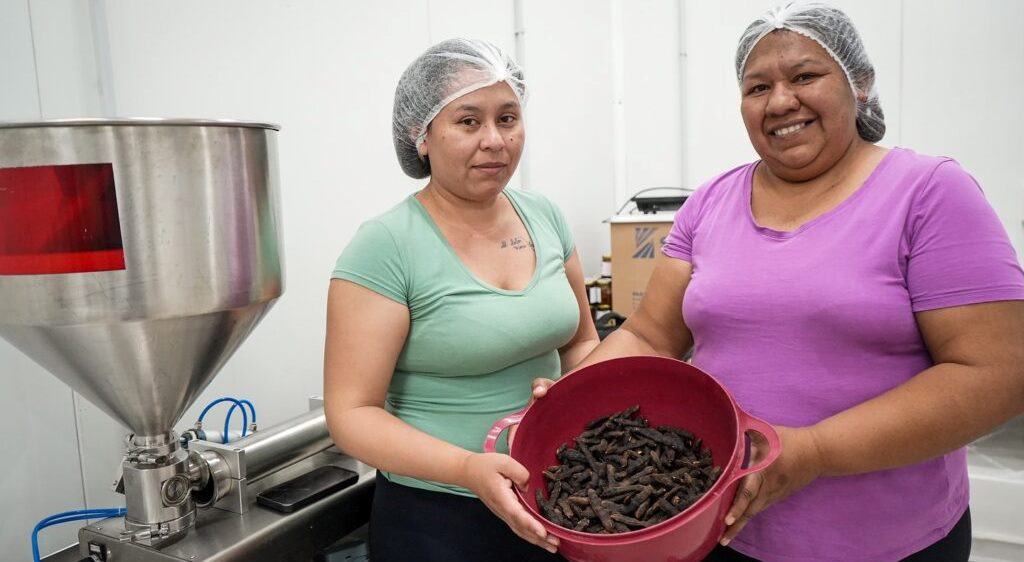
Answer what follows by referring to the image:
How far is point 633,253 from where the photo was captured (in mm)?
2762

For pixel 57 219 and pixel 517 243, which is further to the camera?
pixel 517 243

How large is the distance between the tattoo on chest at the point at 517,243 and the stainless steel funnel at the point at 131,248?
40 cm

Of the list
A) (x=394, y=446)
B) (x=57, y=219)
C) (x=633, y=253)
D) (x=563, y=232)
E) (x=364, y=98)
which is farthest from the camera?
(x=633, y=253)

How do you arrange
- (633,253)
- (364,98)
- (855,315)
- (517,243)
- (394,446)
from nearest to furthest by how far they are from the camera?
(855,315)
(394,446)
(517,243)
(364,98)
(633,253)

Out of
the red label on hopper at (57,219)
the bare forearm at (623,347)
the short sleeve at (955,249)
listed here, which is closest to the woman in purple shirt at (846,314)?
the short sleeve at (955,249)

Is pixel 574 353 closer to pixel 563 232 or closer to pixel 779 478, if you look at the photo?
pixel 563 232

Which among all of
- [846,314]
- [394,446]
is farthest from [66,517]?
[846,314]

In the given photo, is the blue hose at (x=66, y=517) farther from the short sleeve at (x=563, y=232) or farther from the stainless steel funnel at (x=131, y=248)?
the short sleeve at (x=563, y=232)

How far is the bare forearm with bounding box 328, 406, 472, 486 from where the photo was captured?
92cm

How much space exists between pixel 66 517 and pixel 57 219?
0.72 m

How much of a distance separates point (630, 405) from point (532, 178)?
6.42 ft

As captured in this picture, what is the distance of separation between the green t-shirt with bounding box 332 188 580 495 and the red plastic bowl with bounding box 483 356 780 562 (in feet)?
0.40

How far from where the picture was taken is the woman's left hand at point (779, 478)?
0.77 meters

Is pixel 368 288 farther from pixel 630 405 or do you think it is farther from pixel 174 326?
pixel 630 405
